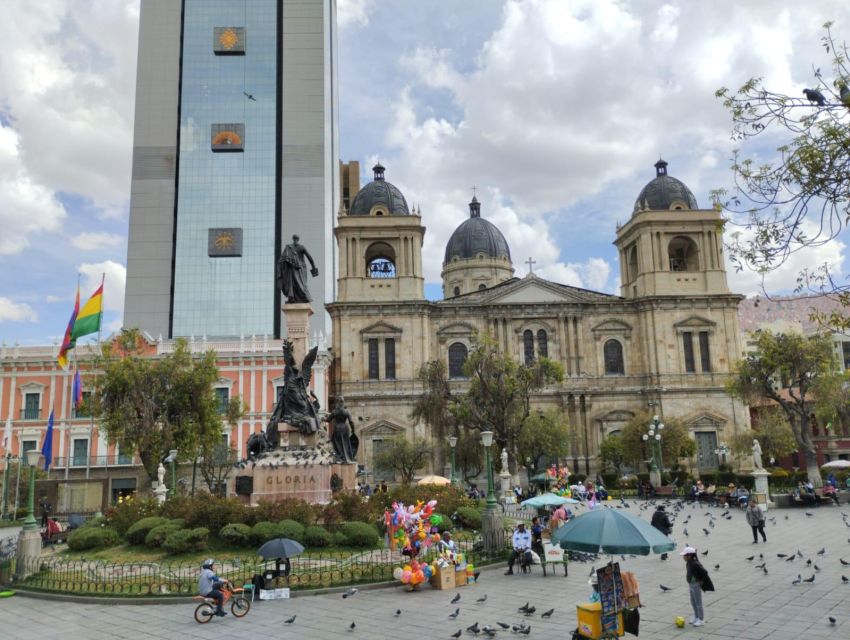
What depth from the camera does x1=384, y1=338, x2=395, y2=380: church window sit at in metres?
53.8

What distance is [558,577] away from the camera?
631 inches

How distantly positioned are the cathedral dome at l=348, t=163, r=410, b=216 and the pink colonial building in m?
15.0

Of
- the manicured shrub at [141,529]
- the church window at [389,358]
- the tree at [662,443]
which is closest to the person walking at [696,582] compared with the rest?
the manicured shrub at [141,529]

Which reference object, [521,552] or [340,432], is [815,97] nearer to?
[521,552]

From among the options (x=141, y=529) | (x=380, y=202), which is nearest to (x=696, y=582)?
(x=141, y=529)

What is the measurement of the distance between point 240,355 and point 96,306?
44.3ft

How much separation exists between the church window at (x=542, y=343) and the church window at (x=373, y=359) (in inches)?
495

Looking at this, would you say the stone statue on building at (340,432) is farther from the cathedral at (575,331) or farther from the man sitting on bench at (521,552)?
the cathedral at (575,331)

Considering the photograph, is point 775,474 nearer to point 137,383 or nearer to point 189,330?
point 137,383

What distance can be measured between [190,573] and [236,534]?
171cm

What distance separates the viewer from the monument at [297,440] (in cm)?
2116

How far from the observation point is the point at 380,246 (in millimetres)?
58000

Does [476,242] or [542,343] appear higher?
[476,242]

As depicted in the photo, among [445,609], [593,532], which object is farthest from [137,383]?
[593,532]
